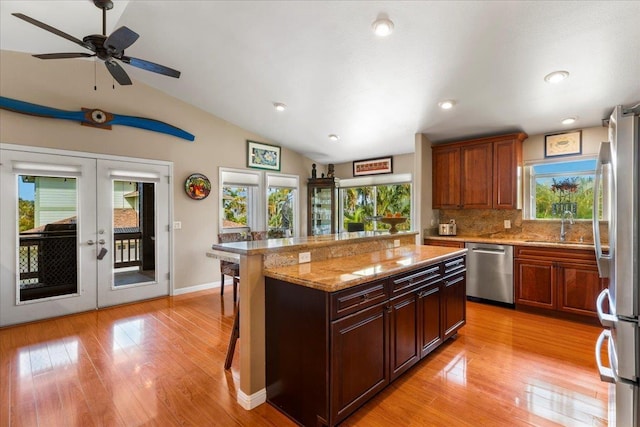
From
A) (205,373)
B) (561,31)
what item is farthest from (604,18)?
(205,373)

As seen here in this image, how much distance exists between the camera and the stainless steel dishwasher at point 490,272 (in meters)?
4.04

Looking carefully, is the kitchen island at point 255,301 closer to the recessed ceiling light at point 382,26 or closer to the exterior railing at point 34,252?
the recessed ceiling light at point 382,26

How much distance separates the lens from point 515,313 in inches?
154

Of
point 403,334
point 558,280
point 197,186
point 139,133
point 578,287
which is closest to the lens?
point 403,334

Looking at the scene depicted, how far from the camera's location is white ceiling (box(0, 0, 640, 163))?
2.41m

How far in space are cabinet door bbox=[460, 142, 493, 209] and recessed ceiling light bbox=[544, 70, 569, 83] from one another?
1418mm

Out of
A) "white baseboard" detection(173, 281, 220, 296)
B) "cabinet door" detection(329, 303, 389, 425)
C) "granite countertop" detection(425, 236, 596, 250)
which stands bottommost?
"white baseboard" detection(173, 281, 220, 296)

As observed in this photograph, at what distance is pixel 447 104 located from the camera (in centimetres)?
378

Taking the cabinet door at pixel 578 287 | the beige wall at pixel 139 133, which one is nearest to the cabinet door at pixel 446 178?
the cabinet door at pixel 578 287

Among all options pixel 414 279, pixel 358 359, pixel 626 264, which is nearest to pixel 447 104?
pixel 414 279

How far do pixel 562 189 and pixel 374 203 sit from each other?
3162 millimetres

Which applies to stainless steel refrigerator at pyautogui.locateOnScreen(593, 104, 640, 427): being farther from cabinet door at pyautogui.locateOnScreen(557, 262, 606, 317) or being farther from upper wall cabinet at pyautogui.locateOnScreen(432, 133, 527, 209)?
upper wall cabinet at pyautogui.locateOnScreen(432, 133, 527, 209)

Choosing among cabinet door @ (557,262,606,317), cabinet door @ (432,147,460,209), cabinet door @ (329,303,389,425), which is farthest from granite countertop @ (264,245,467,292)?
cabinet door @ (432,147,460,209)

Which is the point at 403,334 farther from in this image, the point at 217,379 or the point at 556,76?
the point at 556,76
